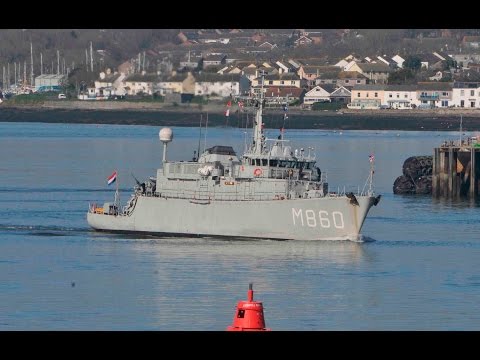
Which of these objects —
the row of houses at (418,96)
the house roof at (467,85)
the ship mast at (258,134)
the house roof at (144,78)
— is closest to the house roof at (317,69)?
the row of houses at (418,96)

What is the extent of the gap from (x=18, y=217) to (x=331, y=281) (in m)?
21.6

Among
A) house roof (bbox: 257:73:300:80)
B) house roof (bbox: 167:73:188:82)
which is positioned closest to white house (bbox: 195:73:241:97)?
house roof (bbox: 167:73:188:82)

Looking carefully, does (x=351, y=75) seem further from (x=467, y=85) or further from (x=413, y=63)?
(x=467, y=85)

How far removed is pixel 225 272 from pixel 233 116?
11176 cm

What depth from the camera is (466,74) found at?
7269 inches

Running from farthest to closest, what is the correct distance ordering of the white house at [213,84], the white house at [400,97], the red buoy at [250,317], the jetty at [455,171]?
the white house at [400,97] → the white house at [213,84] → the jetty at [455,171] → the red buoy at [250,317]

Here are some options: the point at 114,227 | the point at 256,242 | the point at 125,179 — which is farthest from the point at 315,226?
the point at 125,179

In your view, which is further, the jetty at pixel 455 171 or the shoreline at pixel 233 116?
the shoreline at pixel 233 116

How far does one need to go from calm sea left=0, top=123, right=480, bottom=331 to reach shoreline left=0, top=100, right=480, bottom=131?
76778 millimetres

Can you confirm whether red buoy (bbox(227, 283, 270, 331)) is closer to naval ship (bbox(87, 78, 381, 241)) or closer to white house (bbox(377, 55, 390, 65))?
naval ship (bbox(87, 78, 381, 241))

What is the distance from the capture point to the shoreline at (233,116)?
6014 inches

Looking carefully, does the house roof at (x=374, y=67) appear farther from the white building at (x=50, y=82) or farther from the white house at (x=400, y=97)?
the white building at (x=50, y=82)

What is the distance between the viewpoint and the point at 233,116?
153m

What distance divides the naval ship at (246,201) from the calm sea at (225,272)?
25.0 inches
